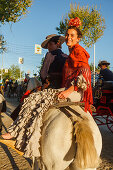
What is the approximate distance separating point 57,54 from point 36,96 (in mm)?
764

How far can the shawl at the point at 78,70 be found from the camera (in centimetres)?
187

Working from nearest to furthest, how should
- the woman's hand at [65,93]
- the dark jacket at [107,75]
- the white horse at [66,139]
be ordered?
the white horse at [66,139] → the woman's hand at [65,93] → the dark jacket at [107,75]

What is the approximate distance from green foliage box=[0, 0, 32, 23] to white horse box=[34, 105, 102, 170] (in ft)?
30.9

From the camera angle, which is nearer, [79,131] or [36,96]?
[79,131]

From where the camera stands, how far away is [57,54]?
246 centimetres

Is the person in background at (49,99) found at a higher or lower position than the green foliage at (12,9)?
lower

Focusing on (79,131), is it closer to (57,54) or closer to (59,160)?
(59,160)

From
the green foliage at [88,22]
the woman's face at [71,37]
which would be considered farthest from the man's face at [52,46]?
the green foliage at [88,22]

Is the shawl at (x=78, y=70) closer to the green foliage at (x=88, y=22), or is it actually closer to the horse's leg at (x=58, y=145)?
the horse's leg at (x=58, y=145)

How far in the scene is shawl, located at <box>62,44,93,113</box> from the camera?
1875mm

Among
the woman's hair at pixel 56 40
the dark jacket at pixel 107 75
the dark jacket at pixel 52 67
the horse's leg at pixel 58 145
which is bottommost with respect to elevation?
the horse's leg at pixel 58 145

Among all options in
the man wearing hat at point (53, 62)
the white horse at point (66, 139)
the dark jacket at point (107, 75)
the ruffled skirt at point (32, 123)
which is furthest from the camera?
the dark jacket at point (107, 75)

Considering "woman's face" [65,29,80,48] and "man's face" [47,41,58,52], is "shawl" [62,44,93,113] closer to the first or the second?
"woman's face" [65,29,80,48]

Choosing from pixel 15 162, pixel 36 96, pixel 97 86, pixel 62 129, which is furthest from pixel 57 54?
pixel 97 86
